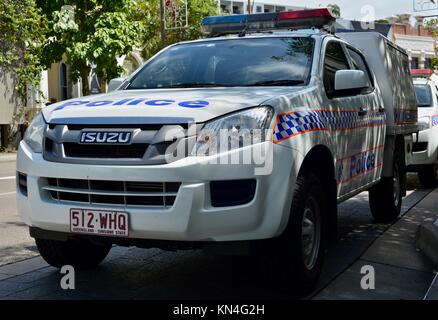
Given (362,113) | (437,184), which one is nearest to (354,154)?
(362,113)

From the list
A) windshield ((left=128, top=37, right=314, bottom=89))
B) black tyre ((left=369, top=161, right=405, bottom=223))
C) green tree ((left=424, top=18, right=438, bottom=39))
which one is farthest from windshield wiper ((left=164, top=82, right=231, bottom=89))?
green tree ((left=424, top=18, right=438, bottom=39))

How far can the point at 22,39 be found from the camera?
19.3 m

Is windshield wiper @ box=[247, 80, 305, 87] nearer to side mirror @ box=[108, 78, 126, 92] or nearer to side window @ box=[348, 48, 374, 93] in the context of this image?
side mirror @ box=[108, 78, 126, 92]

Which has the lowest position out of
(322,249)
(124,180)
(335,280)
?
(335,280)

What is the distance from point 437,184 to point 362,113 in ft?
18.4

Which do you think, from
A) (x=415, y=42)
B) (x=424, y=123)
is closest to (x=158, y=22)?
(x=424, y=123)

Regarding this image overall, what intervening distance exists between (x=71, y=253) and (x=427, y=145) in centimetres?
699

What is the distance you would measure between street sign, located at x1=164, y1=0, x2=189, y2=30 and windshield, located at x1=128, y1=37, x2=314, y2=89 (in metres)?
24.4

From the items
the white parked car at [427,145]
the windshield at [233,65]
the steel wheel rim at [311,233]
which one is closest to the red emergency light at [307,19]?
the windshield at [233,65]

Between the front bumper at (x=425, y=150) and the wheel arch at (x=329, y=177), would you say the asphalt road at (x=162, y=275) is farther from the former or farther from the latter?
the front bumper at (x=425, y=150)

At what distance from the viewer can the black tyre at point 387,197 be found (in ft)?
22.0

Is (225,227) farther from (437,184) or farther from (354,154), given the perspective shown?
(437,184)

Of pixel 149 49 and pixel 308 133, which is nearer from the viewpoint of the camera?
pixel 308 133
